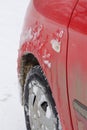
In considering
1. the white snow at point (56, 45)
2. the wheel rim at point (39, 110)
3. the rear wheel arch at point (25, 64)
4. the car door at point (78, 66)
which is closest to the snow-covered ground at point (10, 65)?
the rear wheel arch at point (25, 64)

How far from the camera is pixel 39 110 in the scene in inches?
122

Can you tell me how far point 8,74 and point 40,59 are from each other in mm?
2562

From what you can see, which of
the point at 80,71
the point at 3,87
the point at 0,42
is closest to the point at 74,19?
the point at 80,71

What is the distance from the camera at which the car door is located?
2206 millimetres

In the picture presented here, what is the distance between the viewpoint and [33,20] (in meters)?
3.12

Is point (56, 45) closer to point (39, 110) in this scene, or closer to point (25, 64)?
point (39, 110)

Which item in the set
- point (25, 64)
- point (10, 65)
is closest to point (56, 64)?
point (25, 64)

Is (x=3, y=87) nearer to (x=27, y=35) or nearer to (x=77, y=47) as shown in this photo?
(x=27, y=35)

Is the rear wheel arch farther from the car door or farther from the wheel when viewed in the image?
the car door

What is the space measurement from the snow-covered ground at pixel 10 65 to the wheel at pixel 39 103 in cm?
67

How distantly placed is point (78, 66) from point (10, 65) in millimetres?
3527

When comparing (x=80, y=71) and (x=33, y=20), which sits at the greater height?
(x=33, y=20)

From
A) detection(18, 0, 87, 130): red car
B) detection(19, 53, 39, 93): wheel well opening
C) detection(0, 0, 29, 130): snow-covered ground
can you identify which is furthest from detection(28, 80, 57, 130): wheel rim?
detection(0, 0, 29, 130): snow-covered ground

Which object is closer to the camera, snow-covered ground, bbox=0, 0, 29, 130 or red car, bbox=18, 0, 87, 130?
red car, bbox=18, 0, 87, 130
